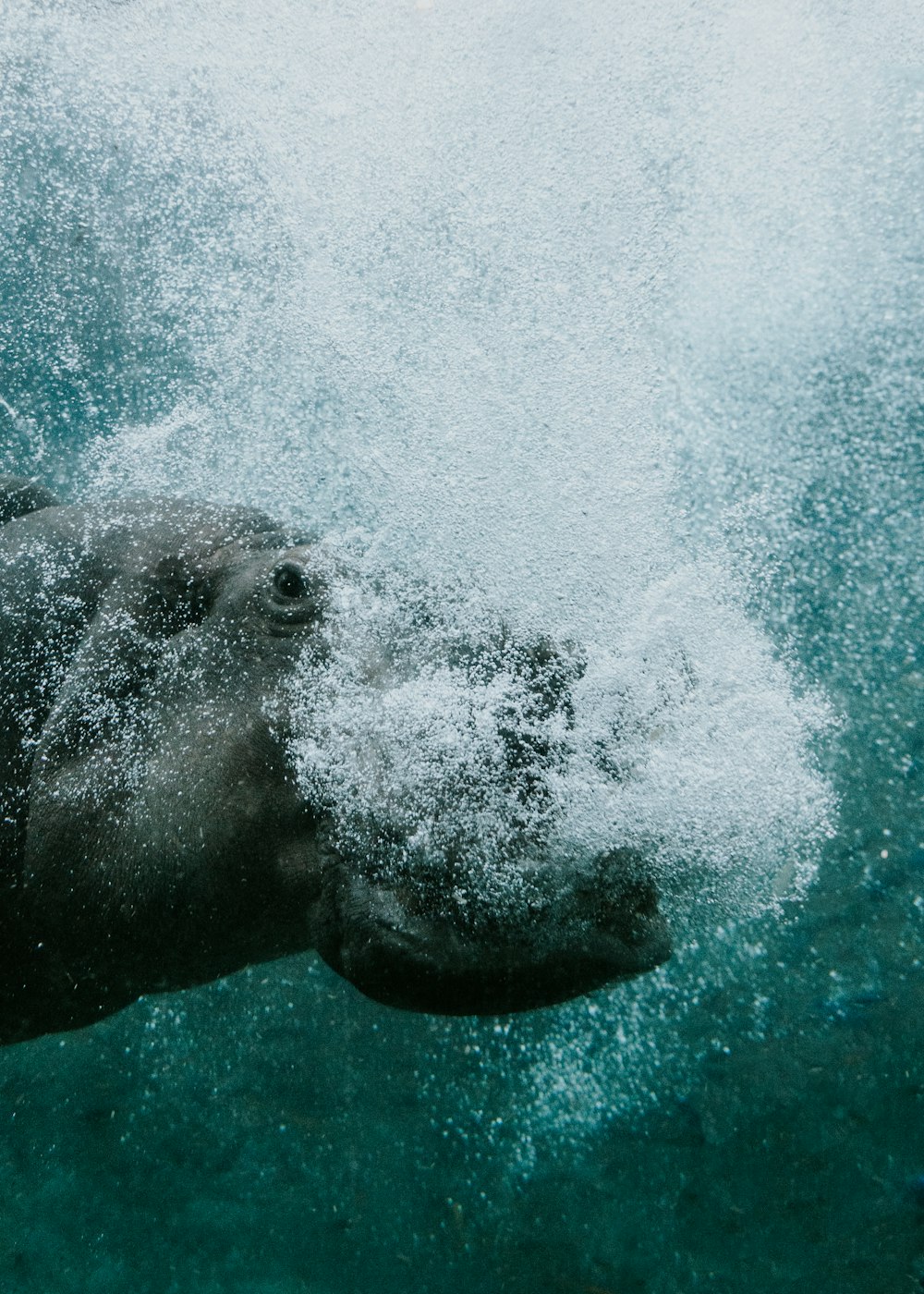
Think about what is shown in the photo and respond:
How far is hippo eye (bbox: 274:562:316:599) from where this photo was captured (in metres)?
1.99

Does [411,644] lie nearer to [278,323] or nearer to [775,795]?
[775,795]

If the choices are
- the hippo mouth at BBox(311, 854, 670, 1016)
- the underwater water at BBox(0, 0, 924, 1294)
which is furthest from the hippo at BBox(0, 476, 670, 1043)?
the underwater water at BBox(0, 0, 924, 1294)

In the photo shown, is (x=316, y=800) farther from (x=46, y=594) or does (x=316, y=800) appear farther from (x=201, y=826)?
(x=46, y=594)

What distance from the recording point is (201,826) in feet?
6.11

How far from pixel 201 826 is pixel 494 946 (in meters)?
0.65

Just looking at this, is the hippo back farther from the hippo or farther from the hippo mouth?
the hippo mouth

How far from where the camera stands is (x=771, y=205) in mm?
3648

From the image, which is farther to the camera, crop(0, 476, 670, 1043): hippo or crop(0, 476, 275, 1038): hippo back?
crop(0, 476, 275, 1038): hippo back

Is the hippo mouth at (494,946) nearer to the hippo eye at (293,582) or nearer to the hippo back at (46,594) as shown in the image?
the hippo eye at (293,582)

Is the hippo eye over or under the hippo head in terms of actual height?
over

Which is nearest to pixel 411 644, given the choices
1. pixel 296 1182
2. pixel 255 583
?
pixel 255 583

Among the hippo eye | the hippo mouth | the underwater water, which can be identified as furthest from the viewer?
the underwater water

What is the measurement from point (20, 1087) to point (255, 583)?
5878 mm

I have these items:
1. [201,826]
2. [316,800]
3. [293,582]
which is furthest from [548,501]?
[201,826]
